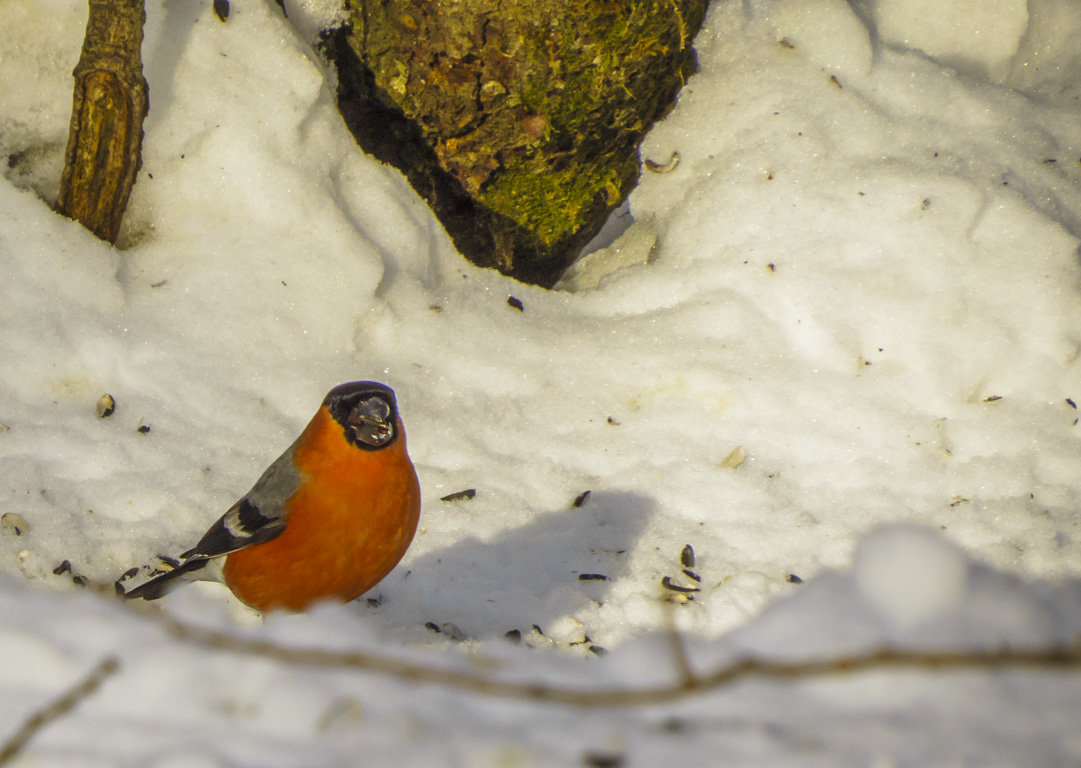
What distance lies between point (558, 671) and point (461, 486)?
2.42 meters

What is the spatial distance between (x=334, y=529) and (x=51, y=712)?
5.84 ft

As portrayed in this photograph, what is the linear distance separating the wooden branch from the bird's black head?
1718 millimetres

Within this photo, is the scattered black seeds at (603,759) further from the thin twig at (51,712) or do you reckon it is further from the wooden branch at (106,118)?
the wooden branch at (106,118)

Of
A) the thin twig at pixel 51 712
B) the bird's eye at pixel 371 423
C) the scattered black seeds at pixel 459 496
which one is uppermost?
the thin twig at pixel 51 712

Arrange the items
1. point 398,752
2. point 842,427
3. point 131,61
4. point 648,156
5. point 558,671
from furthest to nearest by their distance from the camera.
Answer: point 648,156, point 842,427, point 131,61, point 558,671, point 398,752

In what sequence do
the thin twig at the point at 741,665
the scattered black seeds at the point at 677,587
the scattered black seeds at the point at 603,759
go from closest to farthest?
the thin twig at the point at 741,665, the scattered black seeds at the point at 603,759, the scattered black seeds at the point at 677,587

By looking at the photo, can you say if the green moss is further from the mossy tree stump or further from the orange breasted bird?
the orange breasted bird

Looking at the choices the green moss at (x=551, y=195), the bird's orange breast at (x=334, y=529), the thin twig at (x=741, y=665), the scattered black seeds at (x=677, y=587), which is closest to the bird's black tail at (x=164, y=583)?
the bird's orange breast at (x=334, y=529)

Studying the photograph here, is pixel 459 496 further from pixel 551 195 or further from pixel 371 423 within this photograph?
pixel 551 195

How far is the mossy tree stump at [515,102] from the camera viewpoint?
13.6 ft

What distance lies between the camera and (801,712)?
1.43 m

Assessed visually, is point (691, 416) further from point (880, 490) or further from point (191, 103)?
point (191, 103)

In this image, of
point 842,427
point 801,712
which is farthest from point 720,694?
point 842,427

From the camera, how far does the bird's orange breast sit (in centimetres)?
307
